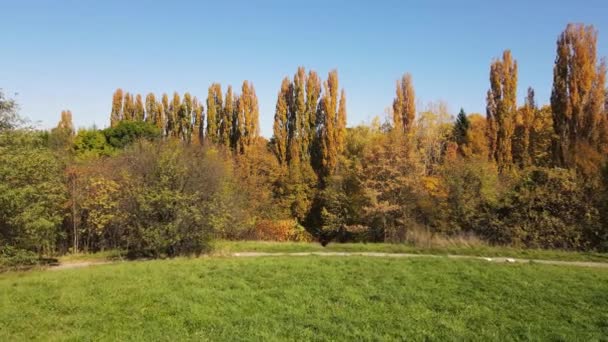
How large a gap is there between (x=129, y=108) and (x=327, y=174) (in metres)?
32.0

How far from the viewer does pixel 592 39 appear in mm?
28234

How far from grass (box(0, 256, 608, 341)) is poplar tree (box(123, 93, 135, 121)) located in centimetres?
4578

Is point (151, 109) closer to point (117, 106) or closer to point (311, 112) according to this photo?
point (117, 106)

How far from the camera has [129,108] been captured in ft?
180

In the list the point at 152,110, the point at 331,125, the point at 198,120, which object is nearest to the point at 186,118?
the point at 198,120

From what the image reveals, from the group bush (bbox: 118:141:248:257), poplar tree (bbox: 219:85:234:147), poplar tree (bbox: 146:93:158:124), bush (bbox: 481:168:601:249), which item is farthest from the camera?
poplar tree (bbox: 146:93:158:124)

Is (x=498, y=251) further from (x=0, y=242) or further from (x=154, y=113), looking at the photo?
(x=154, y=113)

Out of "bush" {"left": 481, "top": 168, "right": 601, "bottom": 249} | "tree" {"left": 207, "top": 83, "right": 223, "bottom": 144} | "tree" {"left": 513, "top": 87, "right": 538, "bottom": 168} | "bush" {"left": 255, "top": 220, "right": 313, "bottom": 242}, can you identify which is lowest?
"bush" {"left": 255, "top": 220, "right": 313, "bottom": 242}

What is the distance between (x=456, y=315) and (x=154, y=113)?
165 ft

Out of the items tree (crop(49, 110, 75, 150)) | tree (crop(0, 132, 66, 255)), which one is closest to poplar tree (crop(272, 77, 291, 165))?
tree (crop(49, 110, 75, 150))

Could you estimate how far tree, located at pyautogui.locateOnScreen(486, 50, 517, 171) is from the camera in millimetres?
32562

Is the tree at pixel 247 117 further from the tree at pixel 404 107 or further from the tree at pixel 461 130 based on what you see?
the tree at pixel 461 130

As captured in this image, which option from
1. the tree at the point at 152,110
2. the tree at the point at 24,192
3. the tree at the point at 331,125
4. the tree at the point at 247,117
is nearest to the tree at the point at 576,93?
the tree at the point at 331,125

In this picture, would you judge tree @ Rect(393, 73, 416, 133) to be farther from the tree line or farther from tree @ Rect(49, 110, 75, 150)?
tree @ Rect(49, 110, 75, 150)
